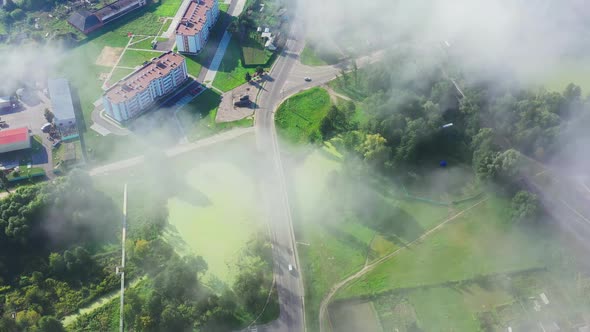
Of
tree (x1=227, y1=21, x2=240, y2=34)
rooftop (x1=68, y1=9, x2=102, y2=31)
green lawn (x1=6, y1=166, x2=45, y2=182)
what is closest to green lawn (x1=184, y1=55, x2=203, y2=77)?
tree (x1=227, y1=21, x2=240, y2=34)

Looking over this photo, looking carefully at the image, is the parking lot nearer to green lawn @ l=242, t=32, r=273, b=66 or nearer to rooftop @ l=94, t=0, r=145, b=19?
rooftop @ l=94, t=0, r=145, b=19

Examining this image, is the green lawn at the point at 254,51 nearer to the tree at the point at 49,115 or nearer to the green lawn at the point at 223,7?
the green lawn at the point at 223,7

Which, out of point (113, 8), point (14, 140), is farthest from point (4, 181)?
point (113, 8)

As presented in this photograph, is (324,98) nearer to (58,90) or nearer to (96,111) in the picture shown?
(96,111)

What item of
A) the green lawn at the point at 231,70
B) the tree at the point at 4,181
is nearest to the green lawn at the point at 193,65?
the green lawn at the point at 231,70

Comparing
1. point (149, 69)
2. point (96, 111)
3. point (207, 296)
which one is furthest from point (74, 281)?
point (149, 69)

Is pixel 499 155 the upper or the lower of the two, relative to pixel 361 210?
upper
